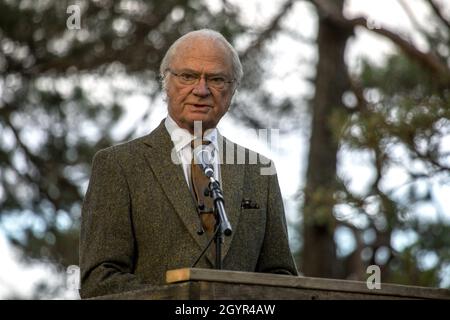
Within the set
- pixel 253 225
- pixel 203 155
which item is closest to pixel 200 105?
pixel 203 155

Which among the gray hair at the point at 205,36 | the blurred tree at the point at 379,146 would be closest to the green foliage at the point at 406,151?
the blurred tree at the point at 379,146

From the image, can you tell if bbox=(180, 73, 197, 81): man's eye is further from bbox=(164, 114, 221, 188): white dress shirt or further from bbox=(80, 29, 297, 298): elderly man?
bbox=(164, 114, 221, 188): white dress shirt

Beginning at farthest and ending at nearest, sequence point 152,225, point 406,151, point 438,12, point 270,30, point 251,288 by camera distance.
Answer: point 270,30
point 438,12
point 406,151
point 152,225
point 251,288

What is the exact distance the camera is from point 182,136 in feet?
14.7

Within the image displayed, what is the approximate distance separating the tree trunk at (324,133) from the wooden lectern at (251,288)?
24.4ft

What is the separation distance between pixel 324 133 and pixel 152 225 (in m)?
8.13

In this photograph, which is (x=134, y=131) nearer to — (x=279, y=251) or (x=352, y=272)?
(x=352, y=272)

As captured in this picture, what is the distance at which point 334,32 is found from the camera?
477 inches

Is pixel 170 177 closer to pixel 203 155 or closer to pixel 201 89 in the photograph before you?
pixel 203 155

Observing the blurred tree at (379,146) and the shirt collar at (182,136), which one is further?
the blurred tree at (379,146)

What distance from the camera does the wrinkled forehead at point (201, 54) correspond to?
444cm

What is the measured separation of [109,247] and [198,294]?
0.80 meters

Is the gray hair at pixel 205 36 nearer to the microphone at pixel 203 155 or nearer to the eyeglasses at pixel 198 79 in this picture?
the eyeglasses at pixel 198 79
